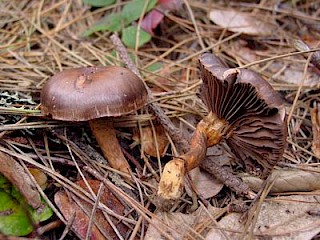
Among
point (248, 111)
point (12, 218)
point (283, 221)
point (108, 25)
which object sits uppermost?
point (108, 25)

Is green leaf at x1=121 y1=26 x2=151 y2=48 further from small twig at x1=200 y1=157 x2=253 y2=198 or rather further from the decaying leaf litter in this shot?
small twig at x1=200 y1=157 x2=253 y2=198

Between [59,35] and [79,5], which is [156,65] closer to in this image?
[59,35]

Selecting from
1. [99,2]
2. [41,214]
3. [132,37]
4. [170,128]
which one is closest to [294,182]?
[170,128]

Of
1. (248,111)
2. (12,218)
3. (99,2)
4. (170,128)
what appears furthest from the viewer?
(99,2)

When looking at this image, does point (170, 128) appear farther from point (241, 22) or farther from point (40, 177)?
point (241, 22)

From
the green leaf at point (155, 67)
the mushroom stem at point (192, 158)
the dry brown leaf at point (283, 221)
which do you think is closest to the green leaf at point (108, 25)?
the green leaf at point (155, 67)

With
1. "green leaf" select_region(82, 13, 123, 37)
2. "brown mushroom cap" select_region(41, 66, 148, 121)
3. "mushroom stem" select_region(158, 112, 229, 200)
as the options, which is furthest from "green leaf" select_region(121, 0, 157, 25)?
"mushroom stem" select_region(158, 112, 229, 200)

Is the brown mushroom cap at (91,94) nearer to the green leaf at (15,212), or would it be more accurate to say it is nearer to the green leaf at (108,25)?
the green leaf at (15,212)
